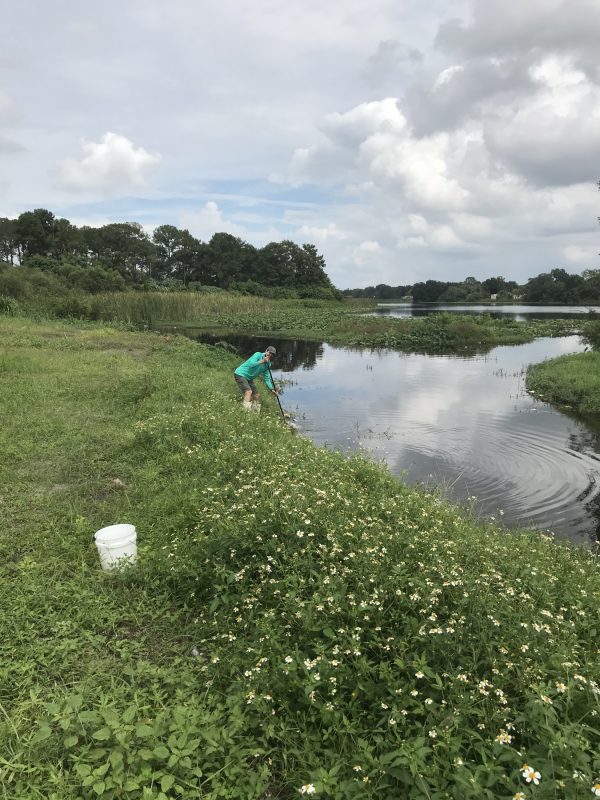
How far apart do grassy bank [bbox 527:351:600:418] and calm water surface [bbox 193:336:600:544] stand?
2.24 feet

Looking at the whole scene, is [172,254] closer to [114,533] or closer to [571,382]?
[571,382]

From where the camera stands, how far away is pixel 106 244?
272ft

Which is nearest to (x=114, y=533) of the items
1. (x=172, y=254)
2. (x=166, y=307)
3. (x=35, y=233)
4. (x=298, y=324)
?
(x=298, y=324)

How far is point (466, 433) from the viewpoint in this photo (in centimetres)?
1338

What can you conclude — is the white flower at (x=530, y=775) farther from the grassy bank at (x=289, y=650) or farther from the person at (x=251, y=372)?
the person at (x=251, y=372)

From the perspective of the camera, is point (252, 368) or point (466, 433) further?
point (466, 433)

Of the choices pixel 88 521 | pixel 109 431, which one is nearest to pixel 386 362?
pixel 109 431

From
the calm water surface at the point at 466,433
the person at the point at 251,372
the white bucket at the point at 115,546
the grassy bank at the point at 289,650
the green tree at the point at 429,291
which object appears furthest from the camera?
the green tree at the point at 429,291

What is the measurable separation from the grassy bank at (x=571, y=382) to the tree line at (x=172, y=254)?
59.7 meters

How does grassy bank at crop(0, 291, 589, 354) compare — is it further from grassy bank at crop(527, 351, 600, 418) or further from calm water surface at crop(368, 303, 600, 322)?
calm water surface at crop(368, 303, 600, 322)

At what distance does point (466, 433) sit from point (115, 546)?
10.7 metres

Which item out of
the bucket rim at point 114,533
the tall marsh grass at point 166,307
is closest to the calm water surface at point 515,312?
the tall marsh grass at point 166,307

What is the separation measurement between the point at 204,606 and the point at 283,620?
88 cm

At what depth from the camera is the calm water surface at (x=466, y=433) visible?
905 centimetres
